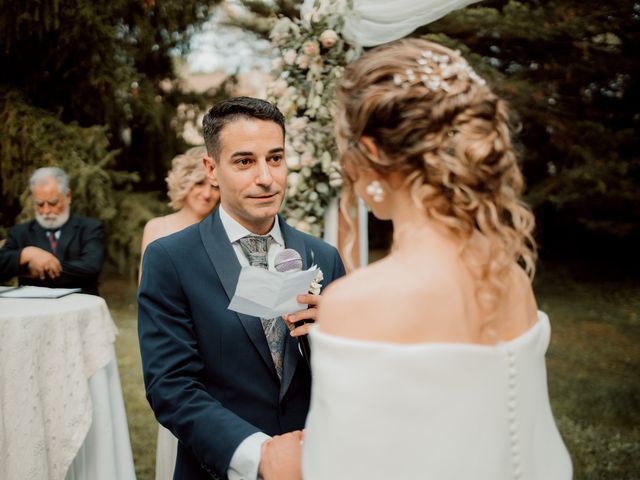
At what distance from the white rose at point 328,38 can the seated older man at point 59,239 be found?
231 cm

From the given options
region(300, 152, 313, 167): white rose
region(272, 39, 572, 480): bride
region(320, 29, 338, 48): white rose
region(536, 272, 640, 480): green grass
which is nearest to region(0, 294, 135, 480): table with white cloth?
region(300, 152, 313, 167): white rose

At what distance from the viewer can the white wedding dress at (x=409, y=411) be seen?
1170mm

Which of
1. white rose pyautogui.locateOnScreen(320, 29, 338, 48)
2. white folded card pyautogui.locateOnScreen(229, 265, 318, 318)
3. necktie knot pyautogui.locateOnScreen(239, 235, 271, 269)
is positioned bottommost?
necktie knot pyautogui.locateOnScreen(239, 235, 271, 269)

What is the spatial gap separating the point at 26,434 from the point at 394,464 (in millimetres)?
2570

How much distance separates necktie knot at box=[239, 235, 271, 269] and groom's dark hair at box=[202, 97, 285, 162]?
29 cm

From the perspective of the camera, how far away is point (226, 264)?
1941mm

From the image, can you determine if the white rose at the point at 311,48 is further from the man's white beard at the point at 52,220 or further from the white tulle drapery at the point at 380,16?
the man's white beard at the point at 52,220

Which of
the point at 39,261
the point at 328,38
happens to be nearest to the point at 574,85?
the point at 328,38

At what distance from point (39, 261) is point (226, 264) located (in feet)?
10.2

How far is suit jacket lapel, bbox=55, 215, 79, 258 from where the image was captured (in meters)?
4.86

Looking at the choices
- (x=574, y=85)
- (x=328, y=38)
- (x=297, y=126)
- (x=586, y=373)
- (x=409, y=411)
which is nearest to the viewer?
(x=409, y=411)

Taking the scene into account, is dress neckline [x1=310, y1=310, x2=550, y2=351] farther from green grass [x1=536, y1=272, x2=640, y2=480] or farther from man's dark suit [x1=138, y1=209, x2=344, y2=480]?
green grass [x1=536, y1=272, x2=640, y2=480]

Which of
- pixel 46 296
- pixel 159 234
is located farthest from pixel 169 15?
pixel 46 296

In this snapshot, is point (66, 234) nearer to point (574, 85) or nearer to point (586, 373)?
point (586, 373)
